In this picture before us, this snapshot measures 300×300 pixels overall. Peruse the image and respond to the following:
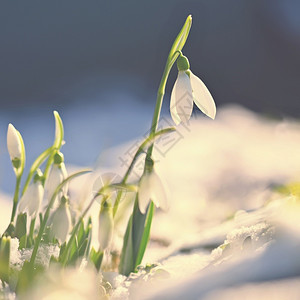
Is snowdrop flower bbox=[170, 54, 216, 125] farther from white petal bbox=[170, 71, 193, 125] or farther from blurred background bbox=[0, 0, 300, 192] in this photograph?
blurred background bbox=[0, 0, 300, 192]

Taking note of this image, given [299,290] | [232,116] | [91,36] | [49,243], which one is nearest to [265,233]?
[299,290]

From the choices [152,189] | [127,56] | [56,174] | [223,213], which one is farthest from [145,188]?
[127,56]

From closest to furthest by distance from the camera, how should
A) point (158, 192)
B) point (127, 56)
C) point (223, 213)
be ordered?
point (158, 192) → point (223, 213) → point (127, 56)

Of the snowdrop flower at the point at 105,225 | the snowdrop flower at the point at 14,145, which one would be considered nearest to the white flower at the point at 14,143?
the snowdrop flower at the point at 14,145

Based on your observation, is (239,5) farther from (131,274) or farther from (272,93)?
(131,274)

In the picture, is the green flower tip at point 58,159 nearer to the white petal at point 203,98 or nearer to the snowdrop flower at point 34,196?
the snowdrop flower at point 34,196

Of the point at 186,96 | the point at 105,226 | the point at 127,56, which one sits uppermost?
the point at 127,56

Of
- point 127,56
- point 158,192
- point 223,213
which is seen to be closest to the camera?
point 158,192

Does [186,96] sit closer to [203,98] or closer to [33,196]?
[203,98]
